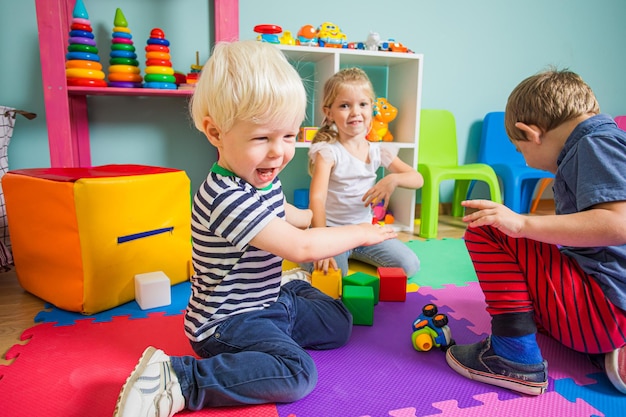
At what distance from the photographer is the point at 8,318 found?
1099 millimetres

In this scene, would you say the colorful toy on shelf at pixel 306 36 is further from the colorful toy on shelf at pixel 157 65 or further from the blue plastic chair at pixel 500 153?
the blue plastic chair at pixel 500 153

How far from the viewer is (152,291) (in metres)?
1.15

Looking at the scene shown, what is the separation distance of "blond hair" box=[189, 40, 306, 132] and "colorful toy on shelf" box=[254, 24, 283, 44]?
1.11 meters

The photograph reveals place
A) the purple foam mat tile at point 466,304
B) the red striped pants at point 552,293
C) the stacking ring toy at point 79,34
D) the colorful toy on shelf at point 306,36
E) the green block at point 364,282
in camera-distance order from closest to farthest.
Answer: the red striped pants at point 552,293 → the purple foam mat tile at point 466,304 → the green block at point 364,282 → the stacking ring toy at point 79,34 → the colorful toy on shelf at point 306,36

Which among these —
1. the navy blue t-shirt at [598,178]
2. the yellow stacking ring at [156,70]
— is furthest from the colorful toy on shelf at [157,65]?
the navy blue t-shirt at [598,178]

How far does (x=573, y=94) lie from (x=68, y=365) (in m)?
1.12

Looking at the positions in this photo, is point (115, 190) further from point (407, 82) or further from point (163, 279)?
point (407, 82)

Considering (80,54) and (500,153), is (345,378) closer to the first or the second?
(80,54)

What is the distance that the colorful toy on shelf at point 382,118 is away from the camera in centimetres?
204

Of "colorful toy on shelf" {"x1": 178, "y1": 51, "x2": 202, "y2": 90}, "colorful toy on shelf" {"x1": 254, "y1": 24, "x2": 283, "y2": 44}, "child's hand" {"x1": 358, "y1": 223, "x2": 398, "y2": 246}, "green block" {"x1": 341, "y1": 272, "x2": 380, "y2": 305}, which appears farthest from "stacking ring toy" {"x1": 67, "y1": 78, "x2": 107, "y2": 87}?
"child's hand" {"x1": 358, "y1": 223, "x2": 398, "y2": 246}

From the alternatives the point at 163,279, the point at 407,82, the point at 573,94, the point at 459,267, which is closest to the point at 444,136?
the point at 407,82

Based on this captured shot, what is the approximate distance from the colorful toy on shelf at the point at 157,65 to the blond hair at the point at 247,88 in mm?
1073

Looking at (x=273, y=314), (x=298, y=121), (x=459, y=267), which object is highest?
(x=298, y=121)

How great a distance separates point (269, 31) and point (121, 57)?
59 cm
